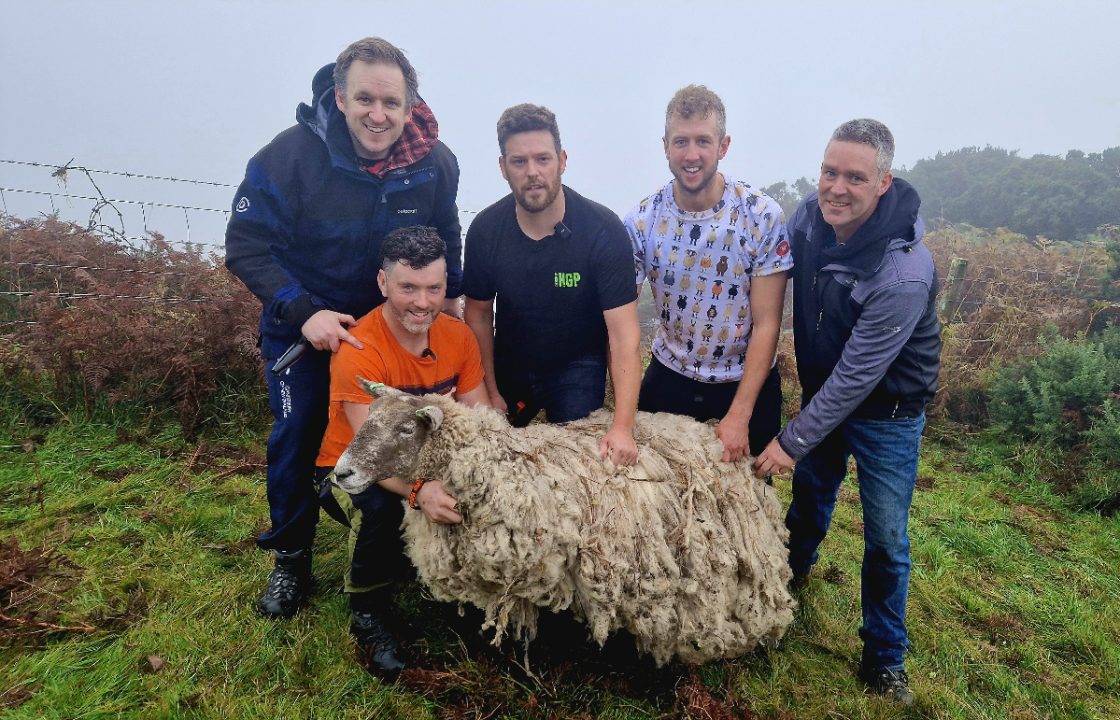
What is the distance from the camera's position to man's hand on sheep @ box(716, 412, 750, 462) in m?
3.67

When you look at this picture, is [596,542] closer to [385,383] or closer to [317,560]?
[385,383]

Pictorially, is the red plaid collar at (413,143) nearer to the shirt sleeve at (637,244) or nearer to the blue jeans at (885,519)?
the shirt sleeve at (637,244)

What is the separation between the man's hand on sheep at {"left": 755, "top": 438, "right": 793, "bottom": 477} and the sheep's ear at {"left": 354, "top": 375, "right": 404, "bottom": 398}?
219 cm

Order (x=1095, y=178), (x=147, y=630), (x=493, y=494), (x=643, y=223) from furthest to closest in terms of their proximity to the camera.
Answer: (x=1095, y=178) < (x=643, y=223) < (x=147, y=630) < (x=493, y=494)

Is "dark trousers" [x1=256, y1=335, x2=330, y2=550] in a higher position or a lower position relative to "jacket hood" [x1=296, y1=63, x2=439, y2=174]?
lower

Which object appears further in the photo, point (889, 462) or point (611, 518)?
point (889, 462)

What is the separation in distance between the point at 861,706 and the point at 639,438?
6.31 feet

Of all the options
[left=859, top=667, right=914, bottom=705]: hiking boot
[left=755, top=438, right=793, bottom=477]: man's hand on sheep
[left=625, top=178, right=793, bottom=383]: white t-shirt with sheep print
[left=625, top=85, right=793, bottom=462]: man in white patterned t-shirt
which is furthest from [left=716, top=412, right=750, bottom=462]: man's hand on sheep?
[left=859, top=667, right=914, bottom=705]: hiking boot

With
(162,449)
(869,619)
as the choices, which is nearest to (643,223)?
(869,619)

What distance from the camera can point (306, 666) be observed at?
3373mm

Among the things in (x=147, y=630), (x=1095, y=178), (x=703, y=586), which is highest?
(x=1095, y=178)

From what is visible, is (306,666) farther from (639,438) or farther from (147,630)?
(639,438)

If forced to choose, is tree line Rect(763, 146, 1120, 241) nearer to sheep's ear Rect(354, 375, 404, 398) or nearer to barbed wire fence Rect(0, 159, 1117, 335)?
barbed wire fence Rect(0, 159, 1117, 335)

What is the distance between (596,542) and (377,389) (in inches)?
55.7
